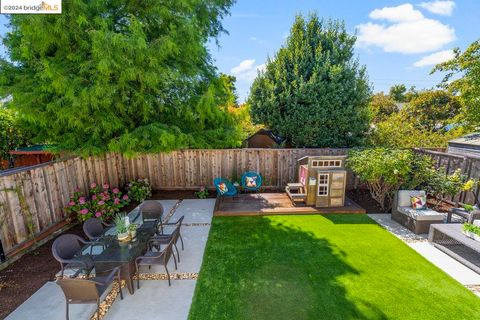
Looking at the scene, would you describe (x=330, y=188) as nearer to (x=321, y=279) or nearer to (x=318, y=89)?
(x=321, y=279)

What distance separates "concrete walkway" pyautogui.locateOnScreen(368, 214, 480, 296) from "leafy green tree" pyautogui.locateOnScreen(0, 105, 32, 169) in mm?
11366

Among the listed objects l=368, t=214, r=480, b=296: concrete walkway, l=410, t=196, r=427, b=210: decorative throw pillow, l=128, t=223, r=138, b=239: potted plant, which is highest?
l=128, t=223, r=138, b=239: potted plant

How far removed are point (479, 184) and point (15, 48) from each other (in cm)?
1224

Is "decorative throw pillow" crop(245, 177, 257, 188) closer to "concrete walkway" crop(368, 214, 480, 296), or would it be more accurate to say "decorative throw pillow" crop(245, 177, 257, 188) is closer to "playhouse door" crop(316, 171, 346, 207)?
"playhouse door" crop(316, 171, 346, 207)

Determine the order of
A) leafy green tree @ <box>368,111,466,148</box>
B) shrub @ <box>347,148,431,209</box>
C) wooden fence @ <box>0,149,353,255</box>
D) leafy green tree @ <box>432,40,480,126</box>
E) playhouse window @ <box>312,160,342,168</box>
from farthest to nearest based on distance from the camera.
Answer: leafy green tree @ <box>432,40,480,126</box>
leafy green tree @ <box>368,111,466,148</box>
playhouse window @ <box>312,160,342,168</box>
shrub @ <box>347,148,431,209</box>
wooden fence @ <box>0,149,353,255</box>

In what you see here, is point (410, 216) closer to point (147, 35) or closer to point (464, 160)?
point (464, 160)

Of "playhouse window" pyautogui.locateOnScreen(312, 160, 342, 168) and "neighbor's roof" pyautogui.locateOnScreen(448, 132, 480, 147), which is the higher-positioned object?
"neighbor's roof" pyautogui.locateOnScreen(448, 132, 480, 147)

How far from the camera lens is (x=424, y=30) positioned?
6910mm

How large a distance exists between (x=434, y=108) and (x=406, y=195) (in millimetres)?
24944

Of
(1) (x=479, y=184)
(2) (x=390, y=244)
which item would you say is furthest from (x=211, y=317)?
(1) (x=479, y=184)

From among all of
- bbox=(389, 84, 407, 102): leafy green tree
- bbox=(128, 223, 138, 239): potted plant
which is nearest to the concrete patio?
bbox=(128, 223, 138, 239): potted plant

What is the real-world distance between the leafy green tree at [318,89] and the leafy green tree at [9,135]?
30.1ft

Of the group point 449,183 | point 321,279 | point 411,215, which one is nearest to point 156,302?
point 321,279

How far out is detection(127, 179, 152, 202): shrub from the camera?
7.68 metres
